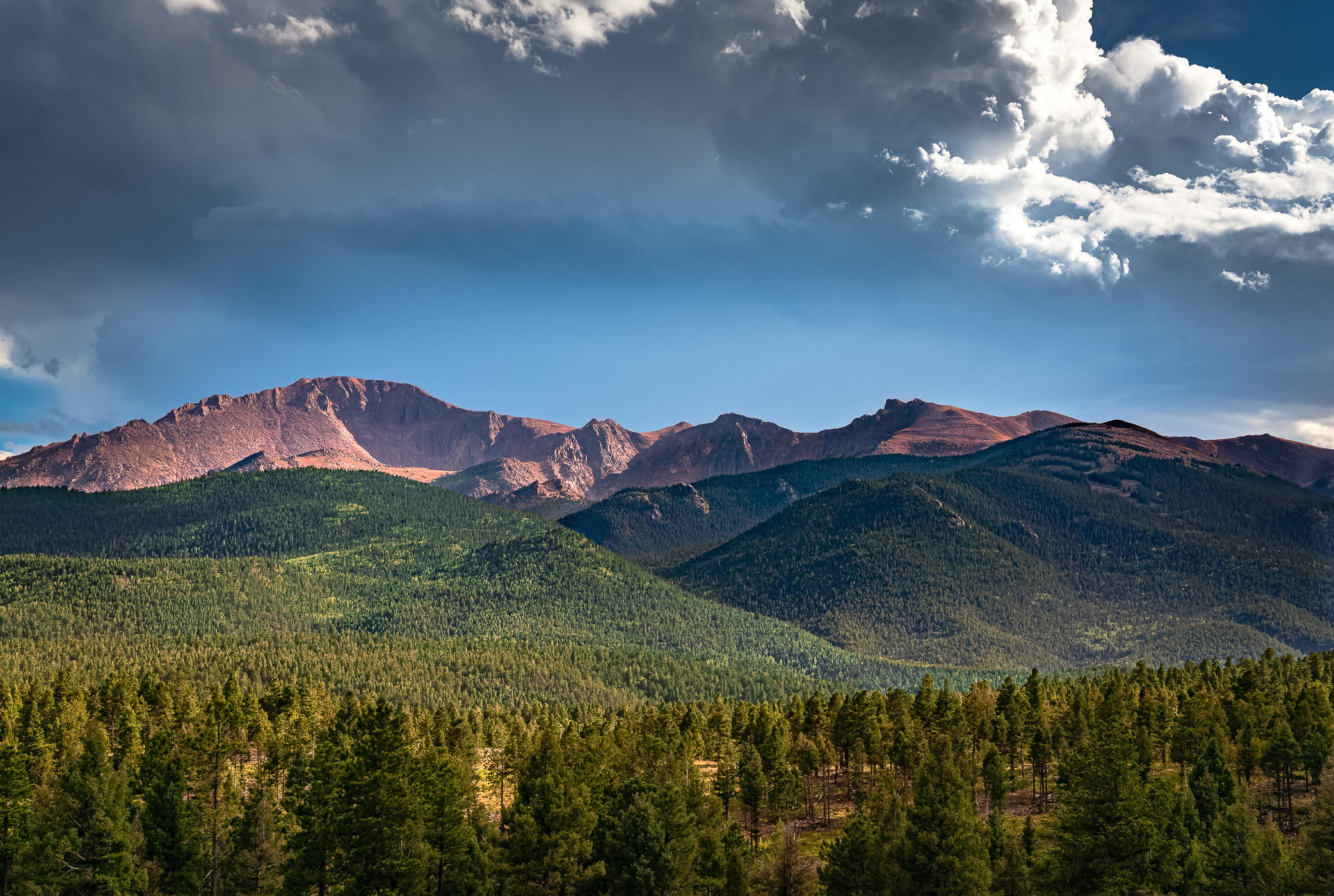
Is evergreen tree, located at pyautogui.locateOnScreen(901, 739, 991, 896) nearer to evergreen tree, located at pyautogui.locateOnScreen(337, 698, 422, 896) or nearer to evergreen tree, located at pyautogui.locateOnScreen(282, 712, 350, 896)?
evergreen tree, located at pyautogui.locateOnScreen(337, 698, 422, 896)

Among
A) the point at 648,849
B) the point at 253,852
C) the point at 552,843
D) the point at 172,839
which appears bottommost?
the point at 253,852

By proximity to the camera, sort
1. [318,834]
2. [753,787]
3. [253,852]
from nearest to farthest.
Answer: [318,834] < [253,852] < [753,787]

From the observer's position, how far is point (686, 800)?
74.8 metres

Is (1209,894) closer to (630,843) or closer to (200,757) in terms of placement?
(630,843)

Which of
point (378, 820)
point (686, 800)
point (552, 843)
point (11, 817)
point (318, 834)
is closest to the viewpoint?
point (378, 820)

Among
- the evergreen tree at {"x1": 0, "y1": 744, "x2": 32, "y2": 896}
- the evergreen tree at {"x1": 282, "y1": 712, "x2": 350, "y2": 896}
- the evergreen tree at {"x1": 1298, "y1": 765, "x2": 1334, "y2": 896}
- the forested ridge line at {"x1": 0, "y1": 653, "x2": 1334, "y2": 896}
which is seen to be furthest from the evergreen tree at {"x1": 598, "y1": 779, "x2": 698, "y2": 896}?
the evergreen tree at {"x1": 0, "y1": 744, "x2": 32, "y2": 896}

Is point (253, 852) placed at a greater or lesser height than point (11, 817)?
lesser

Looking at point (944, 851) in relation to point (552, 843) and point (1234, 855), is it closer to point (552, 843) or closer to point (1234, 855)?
point (552, 843)

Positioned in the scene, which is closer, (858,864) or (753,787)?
(858,864)

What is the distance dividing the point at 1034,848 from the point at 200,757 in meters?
81.2

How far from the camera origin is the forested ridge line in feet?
202

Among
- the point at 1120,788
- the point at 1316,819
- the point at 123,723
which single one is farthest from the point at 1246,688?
the point at 123,723

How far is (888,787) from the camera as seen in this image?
9969 cm

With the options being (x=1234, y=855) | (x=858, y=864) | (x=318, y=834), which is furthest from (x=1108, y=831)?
(x=318, y=834)
